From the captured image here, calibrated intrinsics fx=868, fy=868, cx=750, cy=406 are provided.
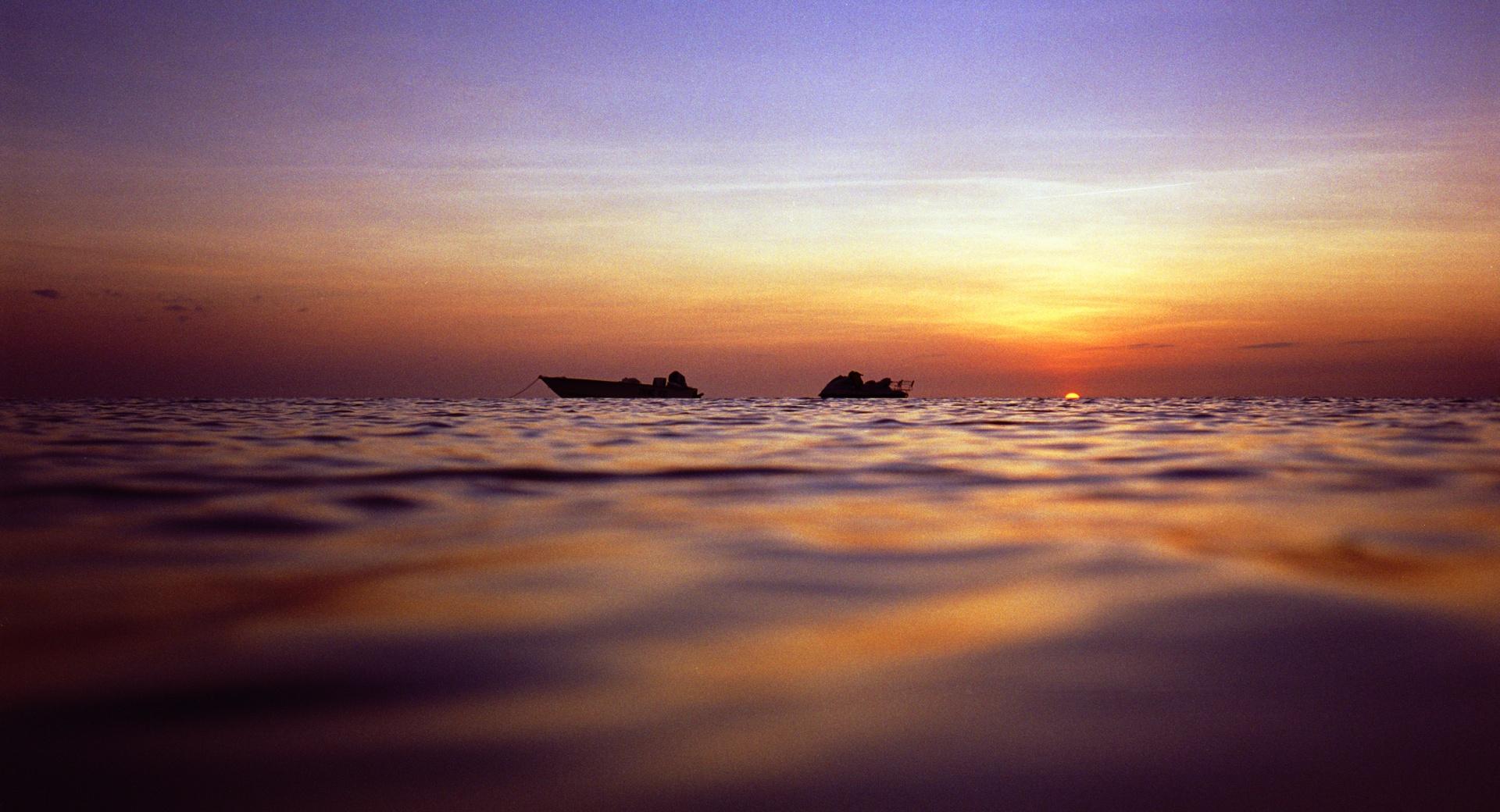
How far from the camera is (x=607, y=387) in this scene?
81.6 metres

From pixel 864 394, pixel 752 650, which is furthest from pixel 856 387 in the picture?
pixel 752 650

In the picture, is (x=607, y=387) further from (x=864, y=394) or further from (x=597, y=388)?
(x=864, y=394)

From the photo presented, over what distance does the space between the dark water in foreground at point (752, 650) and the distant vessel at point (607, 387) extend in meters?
75.1

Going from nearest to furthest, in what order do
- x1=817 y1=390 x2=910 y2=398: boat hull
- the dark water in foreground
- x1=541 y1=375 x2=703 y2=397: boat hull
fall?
the dark water in foreground < x1=541 y1=375 x2=703 y2=397: boat hull < x1=817 y1=390 x2=910 y2=398: boat hull

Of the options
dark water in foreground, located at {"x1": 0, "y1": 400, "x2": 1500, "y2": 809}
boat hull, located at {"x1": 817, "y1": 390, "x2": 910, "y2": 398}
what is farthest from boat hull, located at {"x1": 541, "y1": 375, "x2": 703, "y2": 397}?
dark water in foreground, located at {"x1": 0, "y1": 400, "x2": 1500, "y2": 809}

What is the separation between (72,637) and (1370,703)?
3864 millimetres

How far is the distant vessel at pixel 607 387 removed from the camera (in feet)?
266

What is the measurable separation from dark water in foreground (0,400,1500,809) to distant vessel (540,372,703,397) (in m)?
75.1

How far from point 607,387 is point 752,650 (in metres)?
79.9

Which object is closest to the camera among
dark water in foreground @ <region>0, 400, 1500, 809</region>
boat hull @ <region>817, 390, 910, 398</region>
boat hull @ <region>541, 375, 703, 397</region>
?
dark water in foreground @ <region>0, 400, 1500, 809</region>

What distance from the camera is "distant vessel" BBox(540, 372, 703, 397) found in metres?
81.1

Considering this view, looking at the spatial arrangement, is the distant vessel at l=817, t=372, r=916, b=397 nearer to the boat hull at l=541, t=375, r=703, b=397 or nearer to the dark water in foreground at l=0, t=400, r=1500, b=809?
the boat hull at l=541, t=375, r=703, b=397

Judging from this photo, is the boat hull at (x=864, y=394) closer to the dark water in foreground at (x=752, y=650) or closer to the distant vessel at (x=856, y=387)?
the distant vessel at (x=856, y=387)

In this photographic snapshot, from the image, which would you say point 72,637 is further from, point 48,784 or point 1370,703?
point 1370,703
